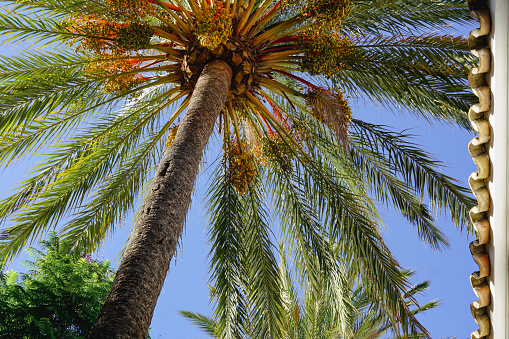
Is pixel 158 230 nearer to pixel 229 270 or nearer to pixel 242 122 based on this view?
pixel 229 270

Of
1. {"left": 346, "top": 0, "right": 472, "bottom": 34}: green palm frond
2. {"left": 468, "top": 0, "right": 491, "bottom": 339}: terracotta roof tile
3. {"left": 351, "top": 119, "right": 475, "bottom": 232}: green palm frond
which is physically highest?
{"left": 346, "top": 0, "right": 472, "bottom": 34}: green palm frond

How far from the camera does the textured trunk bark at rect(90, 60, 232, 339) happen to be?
3.27m

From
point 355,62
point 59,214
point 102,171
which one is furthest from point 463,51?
point 59,214

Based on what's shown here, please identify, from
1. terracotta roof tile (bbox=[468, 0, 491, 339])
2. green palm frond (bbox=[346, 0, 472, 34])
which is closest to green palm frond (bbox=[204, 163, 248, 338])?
green palm frond (bbox=[346, 0, 472, 34])

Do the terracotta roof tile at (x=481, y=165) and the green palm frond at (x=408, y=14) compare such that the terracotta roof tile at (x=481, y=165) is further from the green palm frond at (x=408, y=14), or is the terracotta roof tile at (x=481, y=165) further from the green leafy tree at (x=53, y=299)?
Result: the green palm frond at (x=408, y=14)

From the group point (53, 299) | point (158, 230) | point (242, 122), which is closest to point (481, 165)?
point (158, 230)

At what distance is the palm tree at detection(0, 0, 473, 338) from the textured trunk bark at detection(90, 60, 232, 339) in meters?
0.03

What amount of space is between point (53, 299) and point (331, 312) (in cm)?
556

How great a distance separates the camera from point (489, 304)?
3.12 m

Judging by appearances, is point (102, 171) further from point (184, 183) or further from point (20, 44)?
point (184, 183)

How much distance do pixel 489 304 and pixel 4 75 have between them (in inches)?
241

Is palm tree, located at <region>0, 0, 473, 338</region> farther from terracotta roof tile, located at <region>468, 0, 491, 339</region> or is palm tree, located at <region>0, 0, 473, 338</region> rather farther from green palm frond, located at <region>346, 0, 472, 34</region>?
terracotta roof tile, located at <region>468, 0, 491, 339</region>

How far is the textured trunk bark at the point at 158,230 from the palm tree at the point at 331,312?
9.10ft

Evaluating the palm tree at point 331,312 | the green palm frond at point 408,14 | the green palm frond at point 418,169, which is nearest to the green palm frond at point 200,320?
the palm tree at point 331,312
